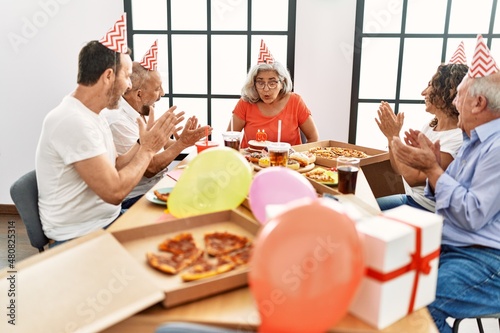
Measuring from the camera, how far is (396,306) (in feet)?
2.97

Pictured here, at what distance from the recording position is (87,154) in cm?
A: 162

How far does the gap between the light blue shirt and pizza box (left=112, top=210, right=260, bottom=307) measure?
79cm

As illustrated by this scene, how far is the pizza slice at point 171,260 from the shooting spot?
103 cm

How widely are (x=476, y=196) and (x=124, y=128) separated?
173 cm

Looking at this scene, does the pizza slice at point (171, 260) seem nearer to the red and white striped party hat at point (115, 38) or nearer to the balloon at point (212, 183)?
the balloon at point (212, 183)

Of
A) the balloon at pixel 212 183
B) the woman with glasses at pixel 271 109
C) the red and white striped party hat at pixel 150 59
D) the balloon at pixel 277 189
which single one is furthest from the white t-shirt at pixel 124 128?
the balloon at pixel 277 189

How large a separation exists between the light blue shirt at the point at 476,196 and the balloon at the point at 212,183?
77 cm

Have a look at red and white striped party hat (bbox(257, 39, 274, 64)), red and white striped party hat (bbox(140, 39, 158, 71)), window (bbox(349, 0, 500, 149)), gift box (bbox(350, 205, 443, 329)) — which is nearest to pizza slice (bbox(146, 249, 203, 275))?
gift box (bbox(350, 205, 443, 329))

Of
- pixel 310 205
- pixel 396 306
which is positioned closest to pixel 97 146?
pixel 310 205

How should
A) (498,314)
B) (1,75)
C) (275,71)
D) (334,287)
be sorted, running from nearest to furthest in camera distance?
(334,287) → (498,314) → (275,71) → (1,75)

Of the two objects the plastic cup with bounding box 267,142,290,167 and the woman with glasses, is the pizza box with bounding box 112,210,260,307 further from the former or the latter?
the woman with glasses

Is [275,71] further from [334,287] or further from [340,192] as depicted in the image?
[334,287]

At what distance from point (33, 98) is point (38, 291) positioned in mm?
3189

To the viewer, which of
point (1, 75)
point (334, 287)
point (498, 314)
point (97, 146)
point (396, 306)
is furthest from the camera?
point (1, 75)
